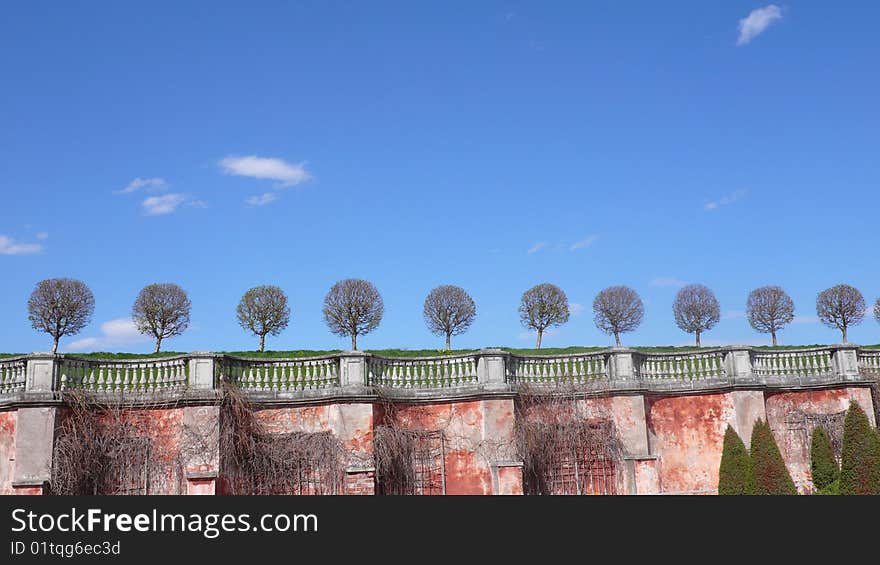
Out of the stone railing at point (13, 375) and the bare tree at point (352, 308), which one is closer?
the stone railing at point (13, 375)

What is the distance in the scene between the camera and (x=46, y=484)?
17.5 meters

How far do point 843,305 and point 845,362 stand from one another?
100 feet

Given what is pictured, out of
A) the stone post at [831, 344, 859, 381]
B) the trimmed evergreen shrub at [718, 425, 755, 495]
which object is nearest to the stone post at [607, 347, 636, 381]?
the trimmed evergreen shrub at [718, 425, 755, 495]

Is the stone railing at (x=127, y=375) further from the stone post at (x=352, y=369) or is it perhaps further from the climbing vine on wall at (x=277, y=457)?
the stone post at (x=352, y=369)

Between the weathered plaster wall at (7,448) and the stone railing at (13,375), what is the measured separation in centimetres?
54

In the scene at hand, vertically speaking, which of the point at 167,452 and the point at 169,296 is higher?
the point at 169,296

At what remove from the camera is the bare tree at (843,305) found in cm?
4903

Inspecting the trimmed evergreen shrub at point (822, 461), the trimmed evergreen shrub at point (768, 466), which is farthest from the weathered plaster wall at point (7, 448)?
the trimmed evergreen shrub at point (822, 461)

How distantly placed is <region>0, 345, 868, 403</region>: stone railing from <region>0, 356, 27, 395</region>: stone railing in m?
0.02

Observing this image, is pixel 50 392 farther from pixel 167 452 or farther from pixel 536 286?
pixel 536 286
